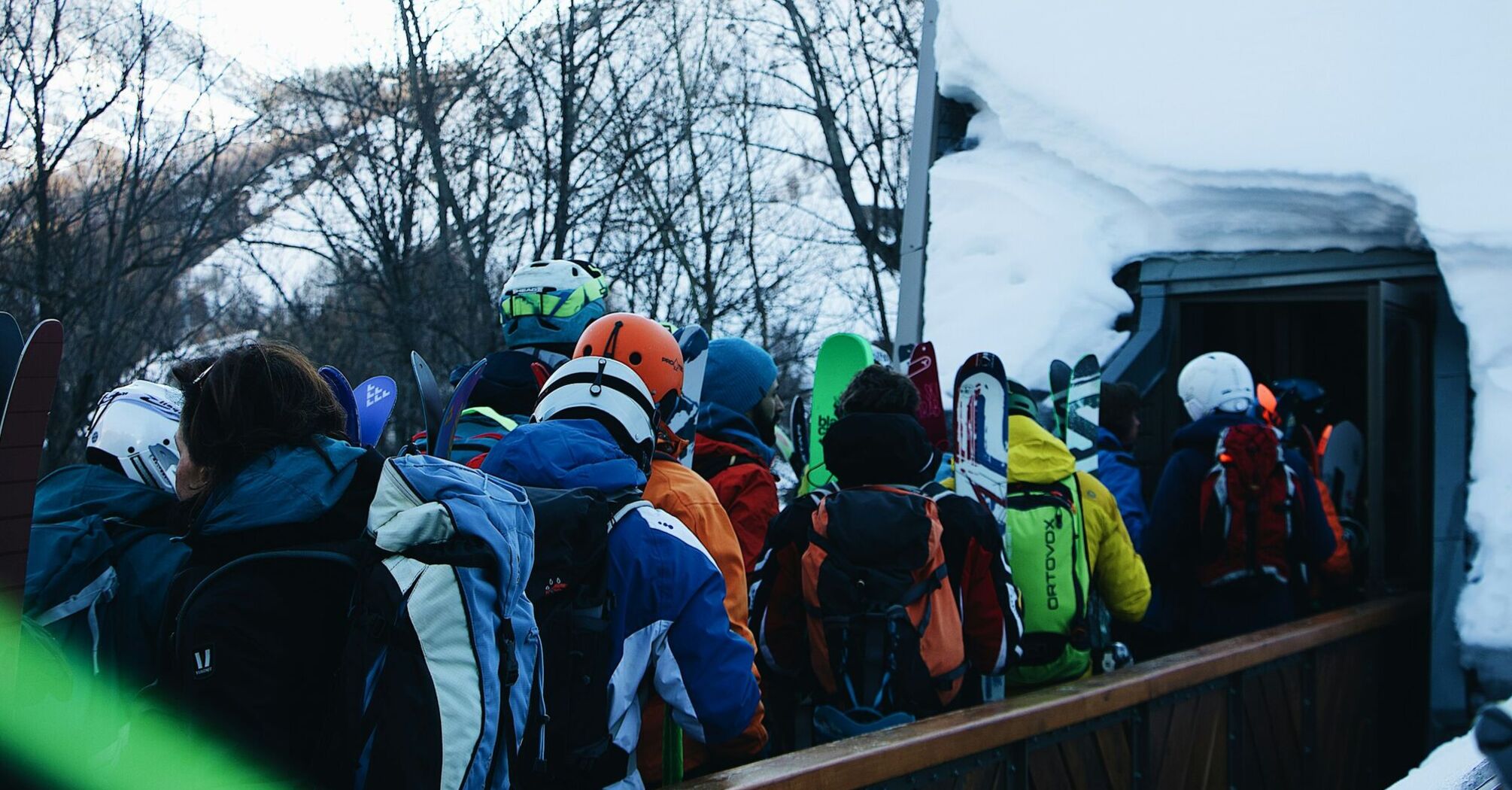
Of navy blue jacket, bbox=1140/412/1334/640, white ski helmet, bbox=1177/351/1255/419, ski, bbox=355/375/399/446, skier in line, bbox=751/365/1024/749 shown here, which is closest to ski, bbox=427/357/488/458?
ski, bbox=355/375/399/446

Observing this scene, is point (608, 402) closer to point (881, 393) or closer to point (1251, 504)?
point (881, 393)

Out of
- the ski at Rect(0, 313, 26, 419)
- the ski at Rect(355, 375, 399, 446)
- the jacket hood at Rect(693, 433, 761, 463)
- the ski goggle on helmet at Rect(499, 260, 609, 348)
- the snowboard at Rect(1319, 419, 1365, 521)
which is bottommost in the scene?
the snowboard at Rect(1319, 419, 1365, 521)

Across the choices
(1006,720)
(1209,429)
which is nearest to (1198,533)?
(1209,429)

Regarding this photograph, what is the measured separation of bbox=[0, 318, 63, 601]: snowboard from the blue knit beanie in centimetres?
243

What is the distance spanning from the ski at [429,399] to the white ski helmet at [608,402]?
1.83ft

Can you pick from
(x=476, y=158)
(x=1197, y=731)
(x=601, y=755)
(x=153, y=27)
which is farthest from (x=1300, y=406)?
(x=153, y=27)

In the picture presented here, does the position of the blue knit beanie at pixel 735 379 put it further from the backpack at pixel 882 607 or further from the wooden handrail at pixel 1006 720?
the wooden handrail at pixel 1006 720

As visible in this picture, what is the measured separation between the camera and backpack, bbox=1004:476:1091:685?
397 cm

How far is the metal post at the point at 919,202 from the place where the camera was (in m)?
8.86

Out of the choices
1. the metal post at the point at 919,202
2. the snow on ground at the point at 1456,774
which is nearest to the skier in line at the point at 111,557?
the snow on ground at the point at 1456,774

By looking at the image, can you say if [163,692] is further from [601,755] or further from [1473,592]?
[1473,592]

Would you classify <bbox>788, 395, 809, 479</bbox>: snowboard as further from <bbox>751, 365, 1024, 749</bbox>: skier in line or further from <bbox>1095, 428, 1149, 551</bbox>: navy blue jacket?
<bbox>751, 365, 1024, 749</bbox>: skier in line

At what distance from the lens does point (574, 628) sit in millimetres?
2504

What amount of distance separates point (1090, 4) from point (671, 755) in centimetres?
726
